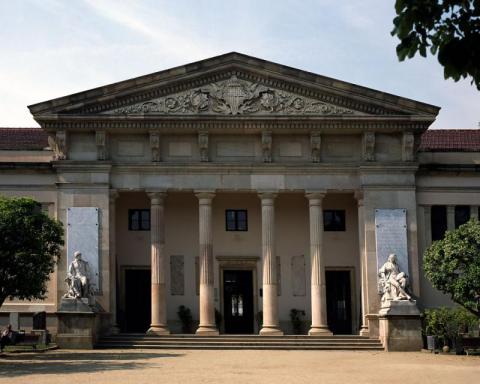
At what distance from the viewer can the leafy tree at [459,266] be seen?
31.4 metres

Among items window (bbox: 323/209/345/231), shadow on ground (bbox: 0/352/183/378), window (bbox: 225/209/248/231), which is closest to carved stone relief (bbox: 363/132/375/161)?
window (bbox: 323/209/345/231)

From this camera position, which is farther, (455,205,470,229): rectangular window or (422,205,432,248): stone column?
(455,205,470,229): rectangular window

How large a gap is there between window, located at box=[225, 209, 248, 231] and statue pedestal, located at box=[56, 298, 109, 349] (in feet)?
30.8

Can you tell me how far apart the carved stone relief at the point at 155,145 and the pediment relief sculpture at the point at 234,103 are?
3.44ft

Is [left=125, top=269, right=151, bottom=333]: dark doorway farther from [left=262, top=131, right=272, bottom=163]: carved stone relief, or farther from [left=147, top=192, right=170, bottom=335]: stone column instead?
[left=262, top=131, right=272, bottom=163]: carved stone relief

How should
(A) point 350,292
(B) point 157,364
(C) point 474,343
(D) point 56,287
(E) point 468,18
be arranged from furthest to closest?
(A) point 350,292, (D) point 56,287, (C) point 474,343, (B) point 157,364, (E) point 468,18

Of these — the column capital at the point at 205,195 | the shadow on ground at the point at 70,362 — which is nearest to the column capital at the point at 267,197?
the column capital at the point at 205,195

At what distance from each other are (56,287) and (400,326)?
15.3m

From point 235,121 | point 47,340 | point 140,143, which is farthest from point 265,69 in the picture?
point 47,340

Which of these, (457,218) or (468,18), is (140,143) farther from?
(468,18)

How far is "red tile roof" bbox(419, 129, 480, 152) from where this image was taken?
153ft

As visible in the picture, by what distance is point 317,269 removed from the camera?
1489 inches

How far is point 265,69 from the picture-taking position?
37906 mm

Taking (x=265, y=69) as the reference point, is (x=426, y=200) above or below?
below
